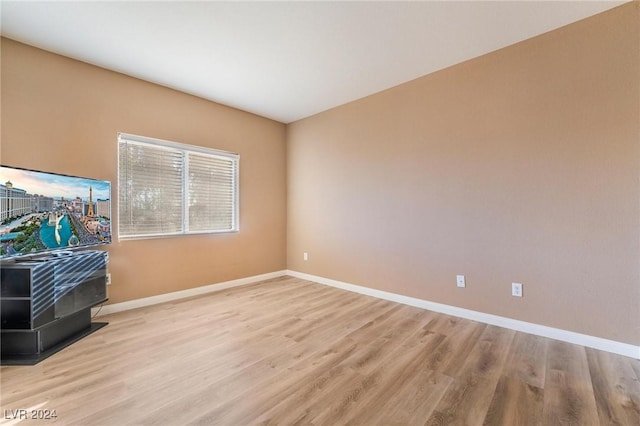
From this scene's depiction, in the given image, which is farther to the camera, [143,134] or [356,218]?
[356,218]

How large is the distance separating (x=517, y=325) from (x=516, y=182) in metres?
1.38

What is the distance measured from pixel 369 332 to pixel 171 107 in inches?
142

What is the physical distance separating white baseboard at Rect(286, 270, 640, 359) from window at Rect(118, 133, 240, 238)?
7.69 feet

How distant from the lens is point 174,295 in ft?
11.5

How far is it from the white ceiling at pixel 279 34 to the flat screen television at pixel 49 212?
51.9 inches

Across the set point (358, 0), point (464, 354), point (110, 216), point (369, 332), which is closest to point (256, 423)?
point (369, 332)

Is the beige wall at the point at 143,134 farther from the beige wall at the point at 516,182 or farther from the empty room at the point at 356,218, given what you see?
the beige wall at the point at 516,182

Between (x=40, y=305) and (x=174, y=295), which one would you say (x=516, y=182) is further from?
(x=40, y=305)

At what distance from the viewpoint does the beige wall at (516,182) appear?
85.1 inches

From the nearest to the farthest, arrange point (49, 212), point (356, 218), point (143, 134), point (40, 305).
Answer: point (40, 305) < point (49, 212) < point (143, 134) < point (356, 218)

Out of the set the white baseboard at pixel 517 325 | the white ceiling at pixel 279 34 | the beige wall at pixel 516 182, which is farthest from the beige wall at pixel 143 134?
the white baseboard at pixel 517 325

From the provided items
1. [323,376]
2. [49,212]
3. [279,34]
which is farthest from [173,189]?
[323,376]

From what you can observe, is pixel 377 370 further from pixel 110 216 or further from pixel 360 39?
pixel 110 216

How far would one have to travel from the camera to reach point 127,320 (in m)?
2.83
